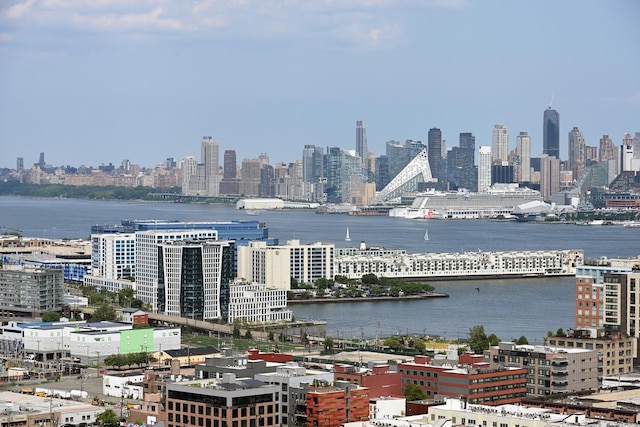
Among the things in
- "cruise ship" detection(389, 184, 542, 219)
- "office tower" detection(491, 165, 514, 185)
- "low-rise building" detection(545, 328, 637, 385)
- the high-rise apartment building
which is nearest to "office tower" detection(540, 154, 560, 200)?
"office tower" detection(491, 165, 514, 185)

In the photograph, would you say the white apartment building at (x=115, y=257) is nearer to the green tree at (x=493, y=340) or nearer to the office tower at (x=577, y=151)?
the green tree at (x=493, y=340)

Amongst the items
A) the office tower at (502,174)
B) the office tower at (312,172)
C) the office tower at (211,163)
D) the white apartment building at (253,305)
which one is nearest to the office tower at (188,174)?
the office tower at (211,163)

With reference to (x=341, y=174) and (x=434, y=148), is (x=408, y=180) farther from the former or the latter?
(x=434, y=148)

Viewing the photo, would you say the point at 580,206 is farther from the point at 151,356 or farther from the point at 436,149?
the point at 151,356

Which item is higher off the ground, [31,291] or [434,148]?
[434,148]

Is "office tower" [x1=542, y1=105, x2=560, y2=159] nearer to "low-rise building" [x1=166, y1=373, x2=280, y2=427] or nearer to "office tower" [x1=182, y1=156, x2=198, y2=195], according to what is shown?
"office tower" [x1=182, y1=156, x2=198, y2=195]

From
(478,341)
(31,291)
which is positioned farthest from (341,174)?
(478,341)
